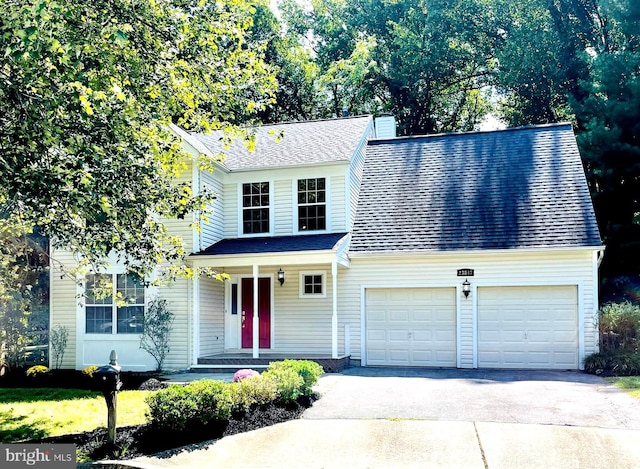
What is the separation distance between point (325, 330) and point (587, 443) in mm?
9488

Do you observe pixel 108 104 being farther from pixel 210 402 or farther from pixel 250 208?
pixel 250 208

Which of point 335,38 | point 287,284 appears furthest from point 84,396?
point 335,38

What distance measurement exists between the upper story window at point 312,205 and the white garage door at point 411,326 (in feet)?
7.93

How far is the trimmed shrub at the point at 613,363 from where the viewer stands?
1355 centimetres

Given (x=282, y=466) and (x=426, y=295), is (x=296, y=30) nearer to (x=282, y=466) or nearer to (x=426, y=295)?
(x=426, y=295)

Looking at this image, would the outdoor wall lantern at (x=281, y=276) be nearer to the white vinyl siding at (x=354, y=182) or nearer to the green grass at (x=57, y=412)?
the white vinyl siding at (x=354, y=182)

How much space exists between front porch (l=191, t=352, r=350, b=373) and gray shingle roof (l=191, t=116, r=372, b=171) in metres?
5.09

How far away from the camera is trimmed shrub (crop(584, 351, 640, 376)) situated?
1355 cm

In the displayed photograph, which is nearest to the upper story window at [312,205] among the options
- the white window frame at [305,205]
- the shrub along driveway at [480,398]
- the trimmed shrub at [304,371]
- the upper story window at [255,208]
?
the white window frame at [305,205]

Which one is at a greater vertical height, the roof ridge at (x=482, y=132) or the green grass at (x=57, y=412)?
the roof ridge at (x=482, y=132)

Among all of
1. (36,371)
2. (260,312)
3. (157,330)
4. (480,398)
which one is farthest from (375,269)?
(36,371)

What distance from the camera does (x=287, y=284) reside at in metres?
17.0

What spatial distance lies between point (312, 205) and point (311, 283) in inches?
83.5

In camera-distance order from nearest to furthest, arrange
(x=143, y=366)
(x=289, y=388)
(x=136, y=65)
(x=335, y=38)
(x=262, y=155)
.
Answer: (x=136, y=65) < (x=289, y=388) < (x=143, y=366) < (x=262, y=155) < (x=335, y=38)
